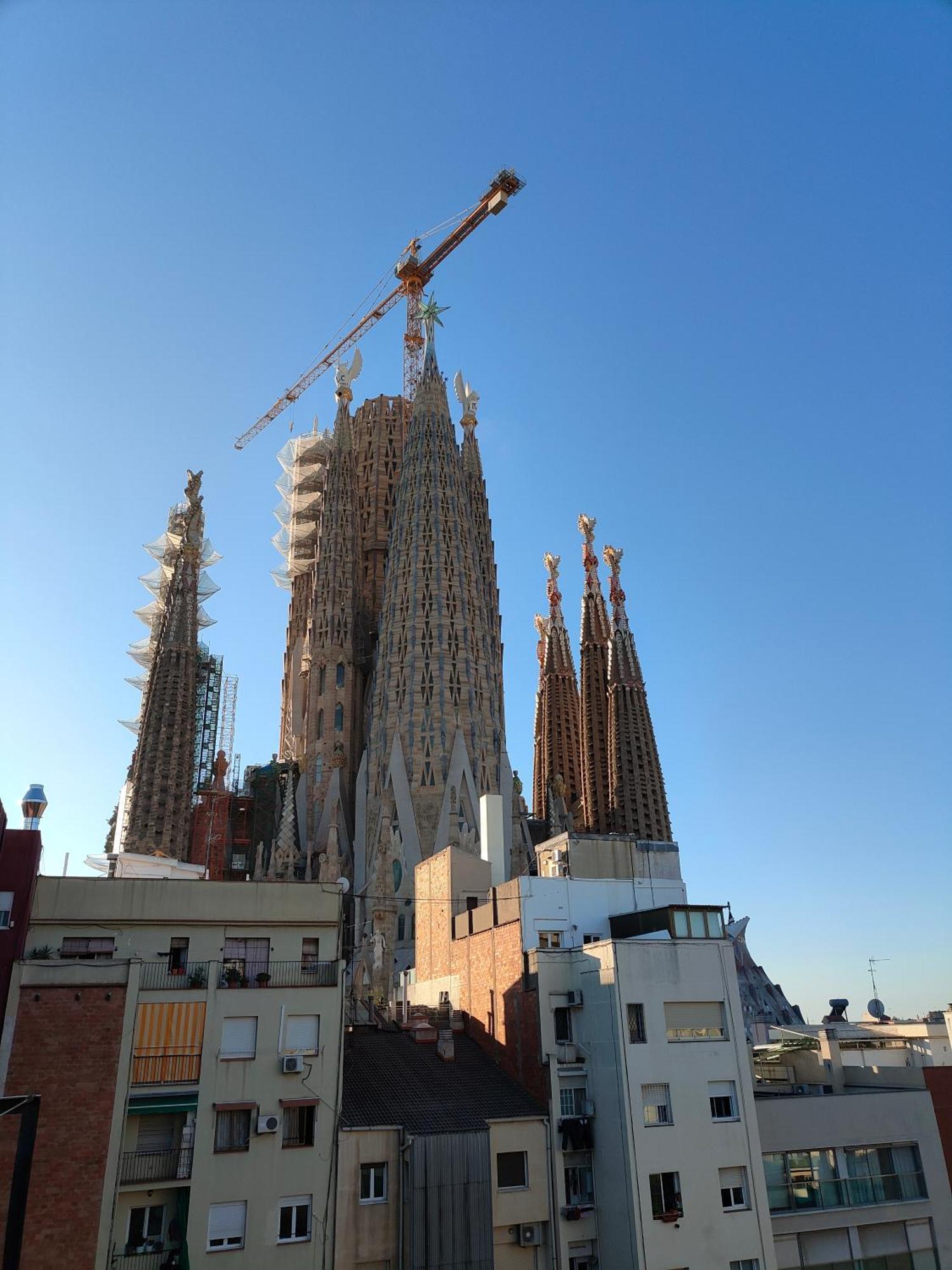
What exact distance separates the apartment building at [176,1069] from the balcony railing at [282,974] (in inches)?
1.2

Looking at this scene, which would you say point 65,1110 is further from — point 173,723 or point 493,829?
point 173,723

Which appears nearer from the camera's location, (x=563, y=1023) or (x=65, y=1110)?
(x=65, y=1110)

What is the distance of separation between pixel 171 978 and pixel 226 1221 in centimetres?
441

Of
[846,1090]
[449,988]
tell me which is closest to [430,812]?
[449,988]

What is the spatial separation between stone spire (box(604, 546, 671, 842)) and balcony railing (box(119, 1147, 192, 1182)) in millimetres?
62582

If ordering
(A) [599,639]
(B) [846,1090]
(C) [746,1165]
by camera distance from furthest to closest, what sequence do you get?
(A) [599,639]
(B) [846,1090]
(C) [746,1165]

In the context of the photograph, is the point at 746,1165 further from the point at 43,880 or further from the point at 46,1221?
the point at 43,880

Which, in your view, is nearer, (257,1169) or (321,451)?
(257,1169)

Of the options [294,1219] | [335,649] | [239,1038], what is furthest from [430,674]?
[294,1219]

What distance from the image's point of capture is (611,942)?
72.5ft

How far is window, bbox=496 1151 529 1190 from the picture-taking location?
2067 cm

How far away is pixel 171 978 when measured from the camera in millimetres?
19594

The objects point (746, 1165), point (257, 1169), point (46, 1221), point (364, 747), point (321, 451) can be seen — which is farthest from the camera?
point (321, 451)

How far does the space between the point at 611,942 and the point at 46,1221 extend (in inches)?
A: 468
